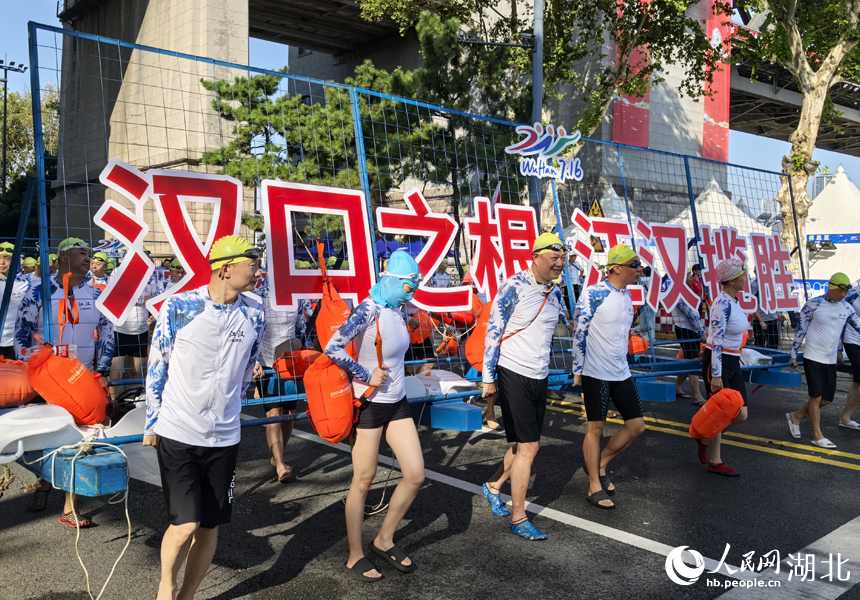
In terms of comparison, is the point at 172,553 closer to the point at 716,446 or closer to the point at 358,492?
the point at 358,492

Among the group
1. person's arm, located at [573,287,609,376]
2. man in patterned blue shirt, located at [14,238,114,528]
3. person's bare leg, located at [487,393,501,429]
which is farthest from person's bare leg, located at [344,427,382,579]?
person's bare leg, located at [487,393,501,429]

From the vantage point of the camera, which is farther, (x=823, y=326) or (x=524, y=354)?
(x=823, y=326)

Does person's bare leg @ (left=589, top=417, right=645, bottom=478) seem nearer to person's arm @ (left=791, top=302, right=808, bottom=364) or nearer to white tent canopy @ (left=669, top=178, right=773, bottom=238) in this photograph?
person's arm @ (left=791, top=302, right=808, bottom=364)

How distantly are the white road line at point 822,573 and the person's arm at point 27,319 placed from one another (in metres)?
6.76

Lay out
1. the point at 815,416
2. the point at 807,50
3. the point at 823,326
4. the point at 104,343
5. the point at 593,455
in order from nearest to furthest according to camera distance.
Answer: the point at 593,455 < the point at 104,343 < the point at 815,416 < the point at 823,326 < the point at 807,50

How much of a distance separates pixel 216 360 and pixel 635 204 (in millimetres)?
7422

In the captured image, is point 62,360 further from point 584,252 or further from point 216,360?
point 584,252

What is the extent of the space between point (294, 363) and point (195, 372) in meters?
2.27

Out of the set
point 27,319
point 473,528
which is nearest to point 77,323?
point 27,319

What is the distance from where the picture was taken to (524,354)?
187 inches

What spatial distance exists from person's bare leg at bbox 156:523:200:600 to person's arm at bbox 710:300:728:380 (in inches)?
195

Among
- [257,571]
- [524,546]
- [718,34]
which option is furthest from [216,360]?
[718,34]

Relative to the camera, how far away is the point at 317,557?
169 inches

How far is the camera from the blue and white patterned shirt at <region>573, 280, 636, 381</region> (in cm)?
539
